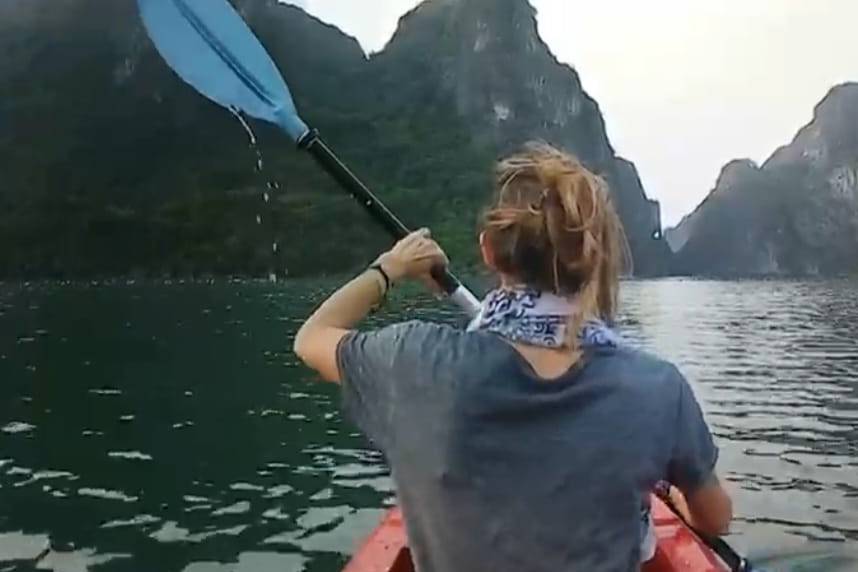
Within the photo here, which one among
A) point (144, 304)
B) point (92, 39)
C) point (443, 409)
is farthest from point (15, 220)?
point (443, 409)

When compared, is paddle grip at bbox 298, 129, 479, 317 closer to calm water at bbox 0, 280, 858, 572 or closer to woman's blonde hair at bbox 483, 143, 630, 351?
woman's blonde hair at bbox 483, 143, 630, 351

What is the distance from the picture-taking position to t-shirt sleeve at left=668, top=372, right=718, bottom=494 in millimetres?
2531

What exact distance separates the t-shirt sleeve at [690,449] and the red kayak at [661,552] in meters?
2.28

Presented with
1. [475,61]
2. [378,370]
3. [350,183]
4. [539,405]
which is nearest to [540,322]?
[539,405]

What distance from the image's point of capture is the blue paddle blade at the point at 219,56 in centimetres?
452

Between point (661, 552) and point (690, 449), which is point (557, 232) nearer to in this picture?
point (690, 449)

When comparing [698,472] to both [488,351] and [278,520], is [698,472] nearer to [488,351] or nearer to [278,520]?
[488,351]

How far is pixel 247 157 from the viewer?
140250mm

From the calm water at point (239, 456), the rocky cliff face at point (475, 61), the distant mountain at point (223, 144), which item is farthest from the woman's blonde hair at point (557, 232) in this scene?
the rocky cliff face at point (475, 61)

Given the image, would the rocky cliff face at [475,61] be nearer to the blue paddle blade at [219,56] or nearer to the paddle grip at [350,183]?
the blue paddle blade at [219,56]

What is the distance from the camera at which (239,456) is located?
45.8ft

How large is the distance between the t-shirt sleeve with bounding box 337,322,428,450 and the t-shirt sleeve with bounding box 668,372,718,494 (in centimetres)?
56

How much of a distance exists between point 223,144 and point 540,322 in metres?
144

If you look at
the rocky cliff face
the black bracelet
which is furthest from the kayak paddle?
the rocky cliff face
